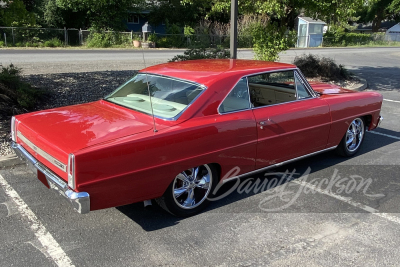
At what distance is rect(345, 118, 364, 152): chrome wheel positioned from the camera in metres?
5.59

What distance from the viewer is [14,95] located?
6805mm

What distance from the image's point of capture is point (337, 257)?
10.5 ft

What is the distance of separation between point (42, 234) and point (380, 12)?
63.5 m

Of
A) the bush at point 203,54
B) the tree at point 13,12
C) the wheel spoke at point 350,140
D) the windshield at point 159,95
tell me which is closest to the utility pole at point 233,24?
the bush at point 203,54

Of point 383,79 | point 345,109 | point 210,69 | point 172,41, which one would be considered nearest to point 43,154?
point 210,69

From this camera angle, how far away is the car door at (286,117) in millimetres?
4266

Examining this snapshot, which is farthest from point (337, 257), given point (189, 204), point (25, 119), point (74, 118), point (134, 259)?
point (25, 119)

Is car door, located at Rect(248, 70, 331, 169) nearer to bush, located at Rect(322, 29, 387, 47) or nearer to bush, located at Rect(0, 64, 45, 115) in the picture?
bush, located at Rect(0, 64, 45, 115)

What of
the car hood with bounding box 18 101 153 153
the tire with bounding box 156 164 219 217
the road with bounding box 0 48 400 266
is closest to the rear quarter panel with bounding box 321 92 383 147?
the road with bounding box 0 48 400 266

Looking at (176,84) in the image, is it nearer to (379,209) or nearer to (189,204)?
(189,204)

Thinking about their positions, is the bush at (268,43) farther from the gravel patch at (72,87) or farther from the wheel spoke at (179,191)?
the wheel spoke at (179,191)

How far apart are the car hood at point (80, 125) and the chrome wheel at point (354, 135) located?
3338 millimetres

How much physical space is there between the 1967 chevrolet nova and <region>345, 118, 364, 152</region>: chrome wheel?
43 cm

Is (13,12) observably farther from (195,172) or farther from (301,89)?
(301,89)
